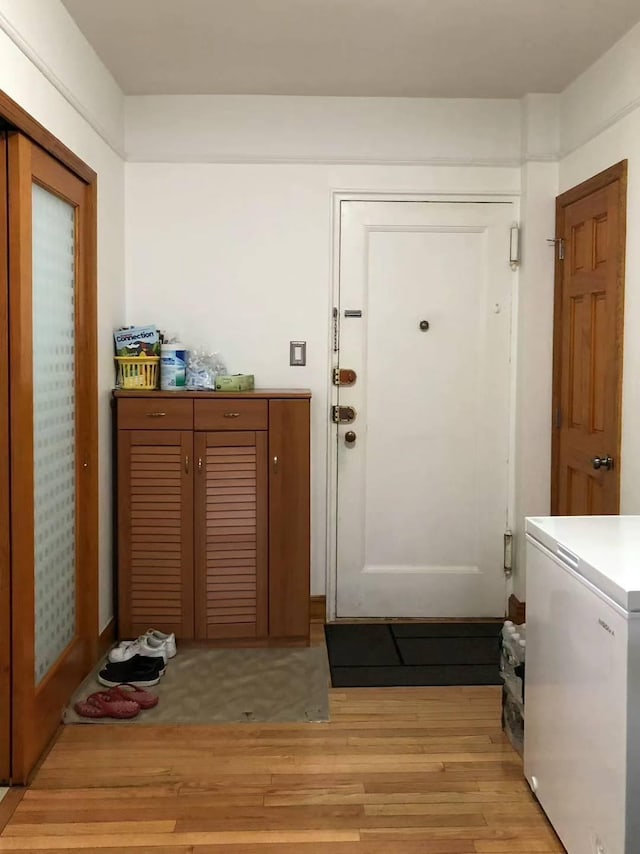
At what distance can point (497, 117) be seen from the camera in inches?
145

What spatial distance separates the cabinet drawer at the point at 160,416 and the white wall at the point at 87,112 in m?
0.09

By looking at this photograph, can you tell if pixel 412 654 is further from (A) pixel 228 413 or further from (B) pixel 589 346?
(B) pixel 589 346

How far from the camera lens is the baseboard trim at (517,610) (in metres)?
3.67

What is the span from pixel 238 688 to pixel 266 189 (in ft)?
7.15

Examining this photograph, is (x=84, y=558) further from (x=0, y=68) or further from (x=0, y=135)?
(x=0, y=68)

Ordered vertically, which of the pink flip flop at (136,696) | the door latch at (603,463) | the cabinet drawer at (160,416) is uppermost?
the cabinet drawer at (160,416)

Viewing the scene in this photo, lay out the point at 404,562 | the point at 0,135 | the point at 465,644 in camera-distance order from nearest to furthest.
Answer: the point at 0,135 → the point at 465,644 → the point at 404,562

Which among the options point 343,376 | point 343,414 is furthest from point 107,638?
point 343,376

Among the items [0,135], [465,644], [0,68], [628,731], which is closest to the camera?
[628,731]

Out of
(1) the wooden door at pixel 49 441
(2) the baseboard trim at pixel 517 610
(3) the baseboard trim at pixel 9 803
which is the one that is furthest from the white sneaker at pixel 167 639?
(2) the baseboard trim at pixel 517 610

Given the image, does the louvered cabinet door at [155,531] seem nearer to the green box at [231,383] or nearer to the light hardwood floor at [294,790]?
the green box at [231,383]

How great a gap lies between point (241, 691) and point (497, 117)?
2731mm

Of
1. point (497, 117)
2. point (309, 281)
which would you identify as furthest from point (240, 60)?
point (497, 117)

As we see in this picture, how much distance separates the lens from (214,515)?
3408 mm
